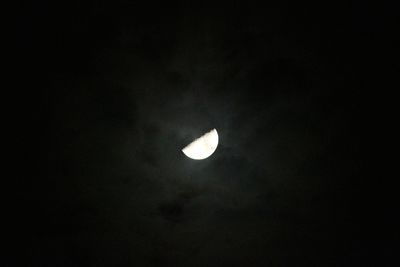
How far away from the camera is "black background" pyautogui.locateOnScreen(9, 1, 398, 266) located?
313cm

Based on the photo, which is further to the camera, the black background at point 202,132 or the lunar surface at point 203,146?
the lunar surface at point 203,146

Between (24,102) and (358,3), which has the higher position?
(24,102)

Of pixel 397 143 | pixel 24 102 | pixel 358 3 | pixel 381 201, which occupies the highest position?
pixel 24 102

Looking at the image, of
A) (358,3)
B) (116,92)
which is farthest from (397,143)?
(116,92)

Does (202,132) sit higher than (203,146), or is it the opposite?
(202,132)

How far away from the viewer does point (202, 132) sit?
3578mm

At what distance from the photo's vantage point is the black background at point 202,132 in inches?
123

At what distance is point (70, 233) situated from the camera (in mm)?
4250

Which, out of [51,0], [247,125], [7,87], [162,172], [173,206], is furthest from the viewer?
[173,206]

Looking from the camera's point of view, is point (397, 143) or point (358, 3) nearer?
point (358, 3)

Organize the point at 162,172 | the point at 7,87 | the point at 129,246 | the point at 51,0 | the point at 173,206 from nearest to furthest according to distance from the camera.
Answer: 1. the point at 51,0
2. the point at 7,87
3. the point at 162,172
4. the point at 173,206
5. the point at 129,246

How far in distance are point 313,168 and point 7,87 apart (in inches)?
133

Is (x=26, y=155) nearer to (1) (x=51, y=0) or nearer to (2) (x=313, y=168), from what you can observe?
(1) (x=51, y=0)

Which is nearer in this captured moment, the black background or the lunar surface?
the black background
